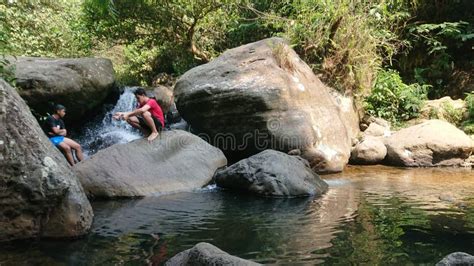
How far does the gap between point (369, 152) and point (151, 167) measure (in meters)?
5.33

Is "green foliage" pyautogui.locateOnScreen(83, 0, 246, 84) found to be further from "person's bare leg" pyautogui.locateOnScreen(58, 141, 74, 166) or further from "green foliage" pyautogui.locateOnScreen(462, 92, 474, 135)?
"green foliage" pyautogui.locateOnScreen(462, 92, 474, 135)

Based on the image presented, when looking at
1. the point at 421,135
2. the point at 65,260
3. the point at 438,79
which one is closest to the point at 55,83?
the point at 65,260

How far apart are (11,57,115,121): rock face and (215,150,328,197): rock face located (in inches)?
183

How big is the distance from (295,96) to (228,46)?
6.14 meters

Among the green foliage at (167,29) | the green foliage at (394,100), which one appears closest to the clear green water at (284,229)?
the green foliage at (394,100)

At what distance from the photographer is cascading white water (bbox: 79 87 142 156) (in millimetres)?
11312

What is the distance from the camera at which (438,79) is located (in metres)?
14.7

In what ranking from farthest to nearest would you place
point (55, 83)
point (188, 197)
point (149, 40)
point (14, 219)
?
point (149, 40), point (55, 83), point (188, 197), point (14, 219)

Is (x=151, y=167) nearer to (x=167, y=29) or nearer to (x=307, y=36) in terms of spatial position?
(x=307, y=36)

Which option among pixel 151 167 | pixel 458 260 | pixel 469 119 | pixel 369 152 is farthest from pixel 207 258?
pixel 469 119

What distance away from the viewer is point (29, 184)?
5.22 m

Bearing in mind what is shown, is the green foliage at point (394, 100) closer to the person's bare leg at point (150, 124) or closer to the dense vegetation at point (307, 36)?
the dense vegetation at point (307, 36)

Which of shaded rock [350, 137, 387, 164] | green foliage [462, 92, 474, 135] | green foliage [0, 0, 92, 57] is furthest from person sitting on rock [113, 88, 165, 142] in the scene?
green foliage [462, 92, 474, 135]

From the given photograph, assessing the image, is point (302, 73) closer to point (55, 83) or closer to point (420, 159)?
point (420, 159)
